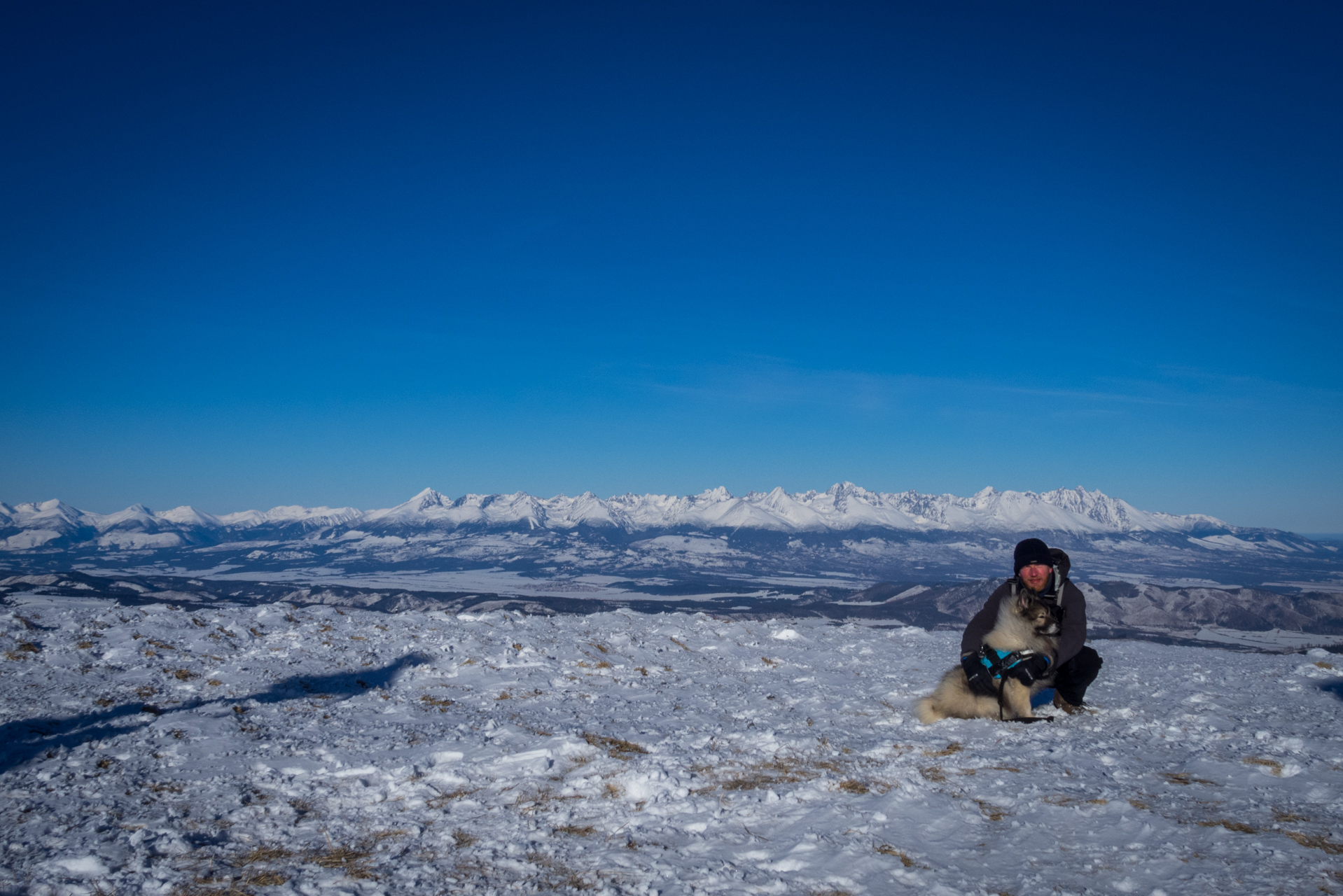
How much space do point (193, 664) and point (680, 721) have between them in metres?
7.02

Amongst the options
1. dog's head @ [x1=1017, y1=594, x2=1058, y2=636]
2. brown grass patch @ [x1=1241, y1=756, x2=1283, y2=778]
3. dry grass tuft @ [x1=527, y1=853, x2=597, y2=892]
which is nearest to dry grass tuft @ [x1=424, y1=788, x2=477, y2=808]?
dry grass tuft @ [x1=527, y1=853, x2=597, y2=892]

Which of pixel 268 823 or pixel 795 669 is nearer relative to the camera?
pixel 268 823

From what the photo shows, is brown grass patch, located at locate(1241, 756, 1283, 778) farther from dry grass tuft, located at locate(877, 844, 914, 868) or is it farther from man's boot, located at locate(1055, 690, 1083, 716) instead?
dry grass tuft, located at locate(877, 844, 914, 868)

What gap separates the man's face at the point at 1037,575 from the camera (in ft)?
22.4

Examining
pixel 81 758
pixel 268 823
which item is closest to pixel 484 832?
pixel 268 823

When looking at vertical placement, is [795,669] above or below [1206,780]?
below

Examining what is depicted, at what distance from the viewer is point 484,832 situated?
4.31 metres

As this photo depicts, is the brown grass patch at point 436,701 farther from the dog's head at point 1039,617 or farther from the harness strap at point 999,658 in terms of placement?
the dog's head at point 1039,617

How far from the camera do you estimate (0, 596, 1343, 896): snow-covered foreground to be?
3.74m

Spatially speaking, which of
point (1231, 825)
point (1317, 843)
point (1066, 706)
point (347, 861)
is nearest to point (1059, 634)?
point (1066, 706)

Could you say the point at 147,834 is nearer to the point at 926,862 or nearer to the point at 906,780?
the point at 926,862

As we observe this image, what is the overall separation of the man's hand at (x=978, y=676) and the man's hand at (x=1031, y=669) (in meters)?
0.27

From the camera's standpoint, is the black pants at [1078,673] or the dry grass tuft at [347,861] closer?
the dry grass tuft at [347,861]

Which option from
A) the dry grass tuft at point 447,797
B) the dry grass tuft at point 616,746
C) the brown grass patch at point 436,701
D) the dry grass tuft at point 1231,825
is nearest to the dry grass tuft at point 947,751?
the dry grass tuft at point 1231,825
